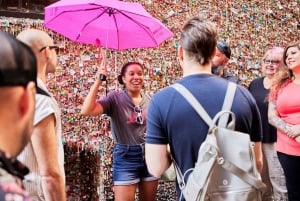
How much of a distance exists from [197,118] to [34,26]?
2.65 m

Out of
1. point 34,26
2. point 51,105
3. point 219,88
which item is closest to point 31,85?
point 51,105

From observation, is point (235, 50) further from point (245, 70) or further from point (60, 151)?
point (60, 151)

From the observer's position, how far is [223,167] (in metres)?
1.80

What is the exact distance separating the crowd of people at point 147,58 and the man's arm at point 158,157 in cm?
194

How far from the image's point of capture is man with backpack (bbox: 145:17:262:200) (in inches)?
72.8

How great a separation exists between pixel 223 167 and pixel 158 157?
297 millimetres

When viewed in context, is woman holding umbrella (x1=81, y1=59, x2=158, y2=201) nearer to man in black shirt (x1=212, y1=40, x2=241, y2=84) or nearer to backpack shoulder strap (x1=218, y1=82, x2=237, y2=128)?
man in black shirt (x1=212, y1=40, x2=241, y2=84)

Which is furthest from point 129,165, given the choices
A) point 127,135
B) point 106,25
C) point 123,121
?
point 106,25

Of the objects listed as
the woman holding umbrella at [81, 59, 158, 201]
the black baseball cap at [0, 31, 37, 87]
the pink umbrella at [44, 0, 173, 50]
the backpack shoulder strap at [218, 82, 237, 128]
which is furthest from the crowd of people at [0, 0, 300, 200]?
the black baseball cap at [0, 31, 37, 87]

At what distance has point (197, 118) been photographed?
1.84 metres

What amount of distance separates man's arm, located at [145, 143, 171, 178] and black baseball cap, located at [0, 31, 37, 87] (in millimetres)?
922

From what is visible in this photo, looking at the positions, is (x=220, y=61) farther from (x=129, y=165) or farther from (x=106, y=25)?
(x=129, y=165)

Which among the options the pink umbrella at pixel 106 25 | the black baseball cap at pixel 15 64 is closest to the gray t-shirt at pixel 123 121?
the pink umbrella at pixel 106 25

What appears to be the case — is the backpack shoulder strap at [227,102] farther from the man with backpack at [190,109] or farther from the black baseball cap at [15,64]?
the black baseball cap at [15,64]
